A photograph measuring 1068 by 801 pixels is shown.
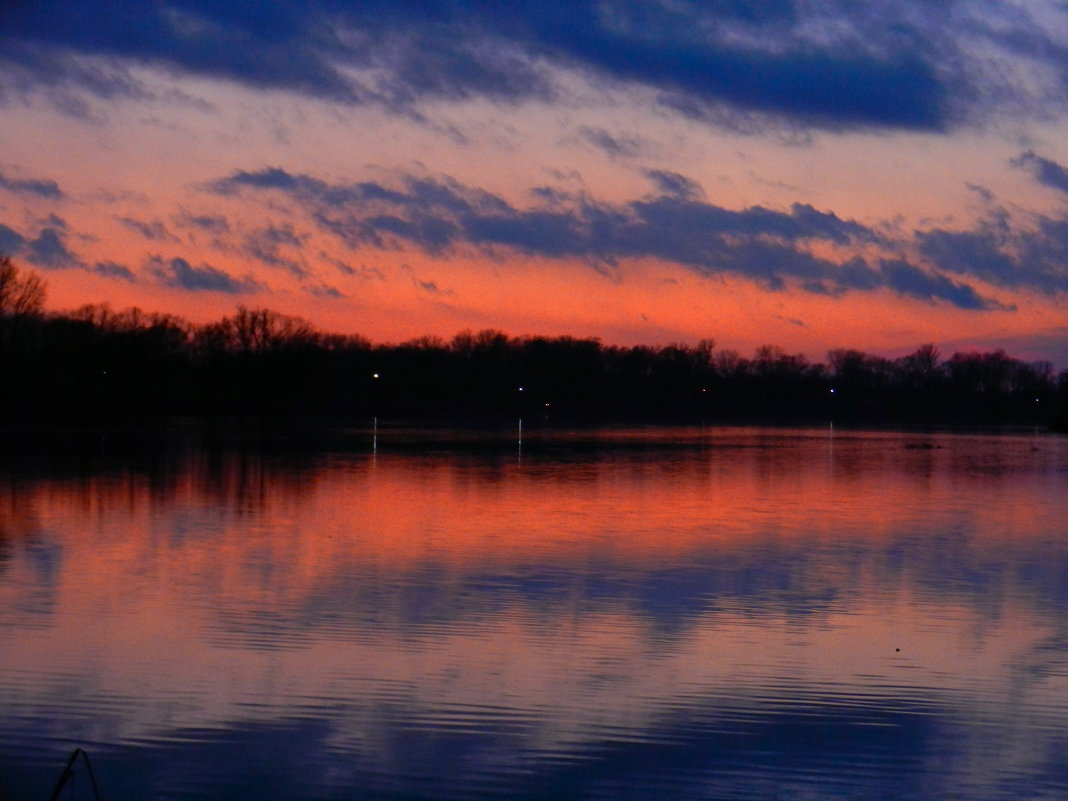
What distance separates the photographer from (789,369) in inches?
7785

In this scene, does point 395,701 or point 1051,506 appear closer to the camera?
point 395,701

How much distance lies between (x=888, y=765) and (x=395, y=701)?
3.50m

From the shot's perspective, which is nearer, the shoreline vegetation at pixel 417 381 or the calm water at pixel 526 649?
the calm water at pixel 526 649

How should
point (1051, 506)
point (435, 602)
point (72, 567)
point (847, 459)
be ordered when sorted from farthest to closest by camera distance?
1. point (847, 459)
2. point (1051, 506)
3. point (72, 567)
4. point (435, 602)

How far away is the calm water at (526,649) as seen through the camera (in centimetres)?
794

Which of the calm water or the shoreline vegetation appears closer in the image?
the calm water

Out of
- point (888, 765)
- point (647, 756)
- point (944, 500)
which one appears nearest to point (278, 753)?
point (647, 756)

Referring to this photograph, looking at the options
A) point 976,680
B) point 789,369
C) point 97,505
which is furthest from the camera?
point 789,369

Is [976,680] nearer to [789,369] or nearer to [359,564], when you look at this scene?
[359,564]

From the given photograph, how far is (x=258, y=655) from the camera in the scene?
10.8 meters

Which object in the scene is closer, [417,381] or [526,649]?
[526,649]

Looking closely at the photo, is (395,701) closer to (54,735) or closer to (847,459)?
(54,735)

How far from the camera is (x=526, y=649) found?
441 inches

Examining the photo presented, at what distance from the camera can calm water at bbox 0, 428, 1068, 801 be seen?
7.94 metres
